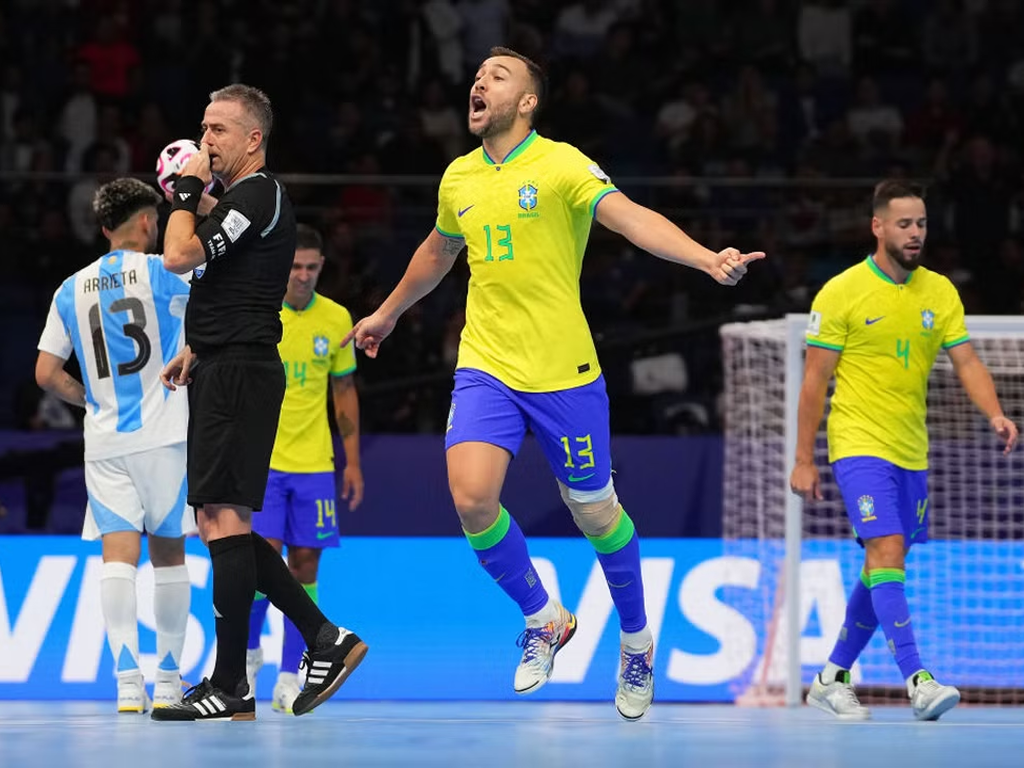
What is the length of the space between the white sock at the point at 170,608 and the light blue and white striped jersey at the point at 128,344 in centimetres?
54

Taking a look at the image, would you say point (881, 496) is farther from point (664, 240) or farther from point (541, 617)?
point (664, 240)

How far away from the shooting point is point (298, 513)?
823 centimetres

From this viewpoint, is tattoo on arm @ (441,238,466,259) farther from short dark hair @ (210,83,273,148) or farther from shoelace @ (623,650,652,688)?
shoelace @ (623,650,652,688)

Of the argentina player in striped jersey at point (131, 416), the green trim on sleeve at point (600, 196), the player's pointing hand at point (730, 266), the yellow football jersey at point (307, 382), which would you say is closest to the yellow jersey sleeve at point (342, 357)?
the yellow football jersey at point (307, 382)

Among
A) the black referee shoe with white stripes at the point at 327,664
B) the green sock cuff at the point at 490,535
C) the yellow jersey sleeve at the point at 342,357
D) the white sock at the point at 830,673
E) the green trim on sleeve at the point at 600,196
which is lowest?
the white sock at the point at 830,673

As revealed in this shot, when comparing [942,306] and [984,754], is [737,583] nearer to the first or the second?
[942,306]

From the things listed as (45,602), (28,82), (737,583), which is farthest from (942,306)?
(28,82)

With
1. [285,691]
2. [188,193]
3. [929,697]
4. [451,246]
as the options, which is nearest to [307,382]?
[285,691]

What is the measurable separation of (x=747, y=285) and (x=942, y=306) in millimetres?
3233

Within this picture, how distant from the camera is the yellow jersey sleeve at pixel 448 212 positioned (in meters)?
6.45

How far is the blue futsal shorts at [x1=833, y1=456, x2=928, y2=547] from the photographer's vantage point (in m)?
7.50

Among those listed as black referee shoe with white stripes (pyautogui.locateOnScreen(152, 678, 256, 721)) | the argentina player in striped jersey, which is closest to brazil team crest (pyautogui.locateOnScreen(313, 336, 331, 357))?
the argentina player in striped jersey

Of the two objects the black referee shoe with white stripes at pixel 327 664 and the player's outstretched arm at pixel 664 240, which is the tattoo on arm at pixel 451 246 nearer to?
the player's outstretched arm at pixel 664 240

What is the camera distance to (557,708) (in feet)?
28.0
